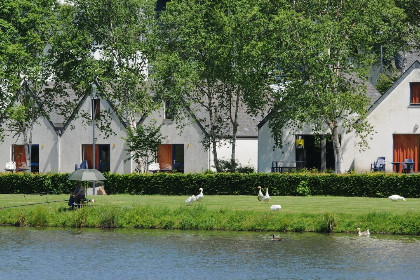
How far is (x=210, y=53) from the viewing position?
61.4 meters

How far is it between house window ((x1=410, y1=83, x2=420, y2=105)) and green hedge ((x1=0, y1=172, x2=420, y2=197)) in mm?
13467

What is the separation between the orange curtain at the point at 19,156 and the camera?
75.1 meters

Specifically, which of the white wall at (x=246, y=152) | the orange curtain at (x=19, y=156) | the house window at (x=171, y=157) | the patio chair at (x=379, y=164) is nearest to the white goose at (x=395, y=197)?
the patio chair at (x=379, y=164)

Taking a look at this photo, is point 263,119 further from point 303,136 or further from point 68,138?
point 68,138

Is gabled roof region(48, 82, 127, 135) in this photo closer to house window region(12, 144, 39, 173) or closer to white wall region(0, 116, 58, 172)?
white wall region(0, 116, 58, 172)

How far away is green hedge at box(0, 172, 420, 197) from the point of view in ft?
173

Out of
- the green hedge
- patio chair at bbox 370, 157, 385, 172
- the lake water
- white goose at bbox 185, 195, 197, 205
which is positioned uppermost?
patio chair at bbox 370, 157, 385, 172

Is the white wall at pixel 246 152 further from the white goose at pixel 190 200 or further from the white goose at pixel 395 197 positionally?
the white goose at pixel 395 197

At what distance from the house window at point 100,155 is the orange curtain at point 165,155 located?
161 inches

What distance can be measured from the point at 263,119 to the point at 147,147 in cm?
963

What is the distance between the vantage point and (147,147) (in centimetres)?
6359

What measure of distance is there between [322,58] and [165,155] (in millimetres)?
17152

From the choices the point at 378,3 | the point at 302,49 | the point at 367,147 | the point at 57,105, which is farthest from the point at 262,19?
the point at 57,105

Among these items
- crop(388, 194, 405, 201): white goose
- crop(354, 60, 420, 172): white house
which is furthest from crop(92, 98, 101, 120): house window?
crop(388, 194, 405, 201): white goose
